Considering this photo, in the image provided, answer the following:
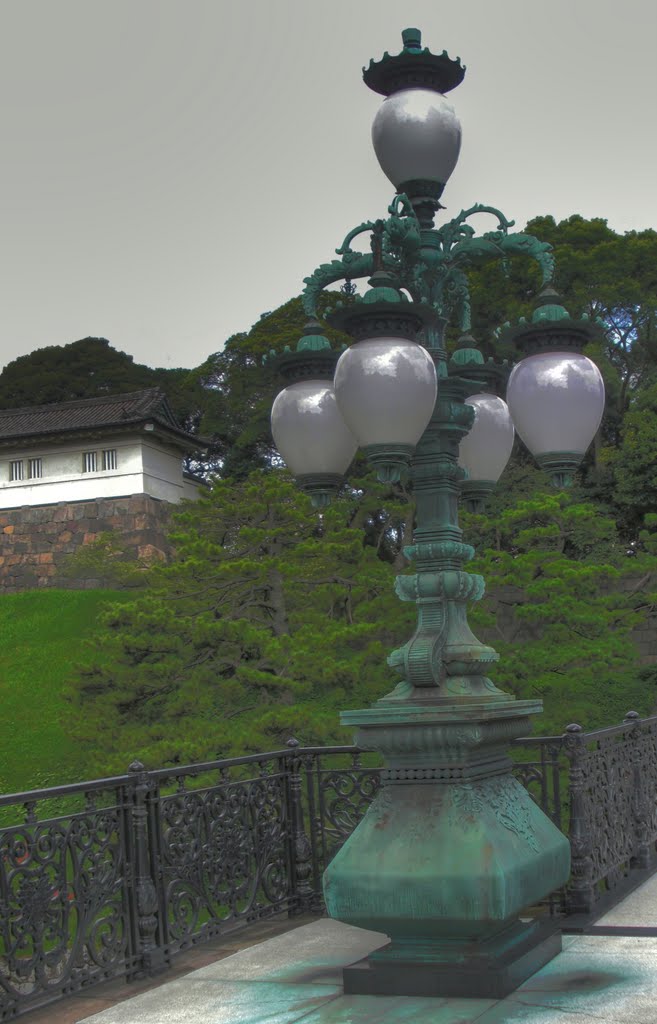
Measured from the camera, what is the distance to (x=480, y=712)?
12.1 feet

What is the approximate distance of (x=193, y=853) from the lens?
4699 mm

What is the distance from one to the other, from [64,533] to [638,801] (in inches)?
954

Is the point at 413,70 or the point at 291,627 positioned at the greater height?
the point at 413,70

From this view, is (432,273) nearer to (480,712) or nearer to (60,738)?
(480,712)

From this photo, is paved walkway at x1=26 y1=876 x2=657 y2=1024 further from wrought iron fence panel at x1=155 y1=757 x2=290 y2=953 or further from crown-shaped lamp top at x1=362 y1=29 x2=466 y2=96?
crown-shaped lamp top at x1=362 y1=29 x2=466 y2=96

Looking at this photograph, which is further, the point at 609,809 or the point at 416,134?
the point at 609,809

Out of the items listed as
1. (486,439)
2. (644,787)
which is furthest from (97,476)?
(486,439)

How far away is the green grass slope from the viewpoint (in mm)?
18094

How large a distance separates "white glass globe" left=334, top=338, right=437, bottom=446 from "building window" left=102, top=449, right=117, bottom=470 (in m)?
25.6

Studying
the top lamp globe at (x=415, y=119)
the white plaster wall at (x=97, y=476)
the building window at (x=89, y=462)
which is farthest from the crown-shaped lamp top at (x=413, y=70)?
the building window at (x=89, y=462)

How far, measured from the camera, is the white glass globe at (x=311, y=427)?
4.24 meters

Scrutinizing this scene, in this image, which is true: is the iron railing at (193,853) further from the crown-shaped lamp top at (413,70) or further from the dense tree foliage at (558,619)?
the dense tree foliage at (558,619)

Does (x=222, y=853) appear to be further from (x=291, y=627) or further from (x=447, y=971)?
(x=291, y=627)

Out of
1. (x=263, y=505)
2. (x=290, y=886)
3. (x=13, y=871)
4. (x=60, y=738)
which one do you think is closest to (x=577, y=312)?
(x=263, y=505)
